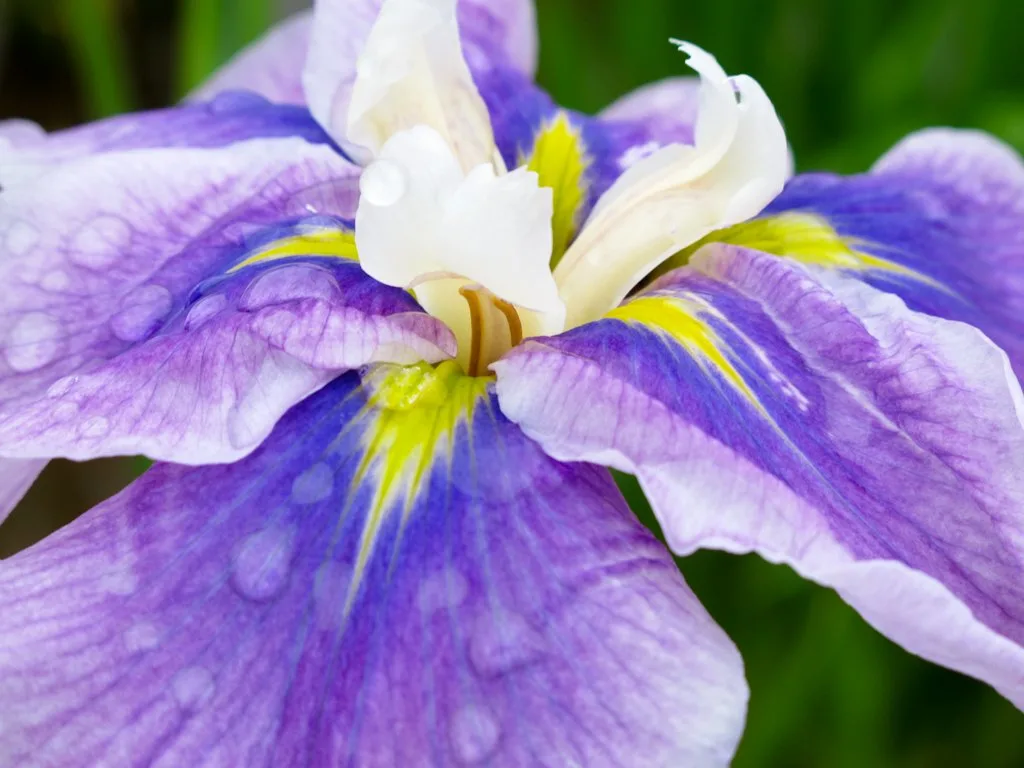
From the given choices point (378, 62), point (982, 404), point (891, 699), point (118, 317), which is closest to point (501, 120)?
point (378, 62)

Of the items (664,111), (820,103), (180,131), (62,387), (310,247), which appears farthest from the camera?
(820,103)

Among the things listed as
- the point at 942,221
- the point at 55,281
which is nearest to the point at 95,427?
the point at 55,281

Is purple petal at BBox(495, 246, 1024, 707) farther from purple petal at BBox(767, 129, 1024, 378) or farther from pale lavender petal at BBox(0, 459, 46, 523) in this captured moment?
pale lavender petal at BBox(0, 459, 46, 523)

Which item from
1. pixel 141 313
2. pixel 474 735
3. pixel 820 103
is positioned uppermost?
pixel 141 313

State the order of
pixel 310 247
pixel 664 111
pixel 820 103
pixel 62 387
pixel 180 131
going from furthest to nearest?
1. pixel 820 103
2. pixel 664 111
3. pixel 180 131
4. pixel 310 247
5. pixel 62 387

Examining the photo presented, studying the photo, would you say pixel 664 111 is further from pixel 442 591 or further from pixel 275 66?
pixel 442 591

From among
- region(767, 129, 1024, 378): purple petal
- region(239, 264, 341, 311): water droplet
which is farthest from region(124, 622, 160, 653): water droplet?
region(767, 129, 1024, 378): purple petal

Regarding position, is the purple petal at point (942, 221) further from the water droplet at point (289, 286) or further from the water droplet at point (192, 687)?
the water droplet at point (192, 687)
